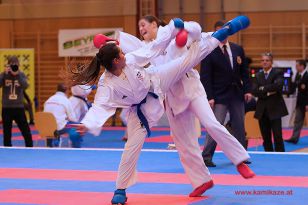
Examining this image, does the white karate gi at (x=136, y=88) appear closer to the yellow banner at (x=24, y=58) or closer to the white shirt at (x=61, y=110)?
the white shirt at (x=61, y=110)

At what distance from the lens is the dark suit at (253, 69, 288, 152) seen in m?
10.1

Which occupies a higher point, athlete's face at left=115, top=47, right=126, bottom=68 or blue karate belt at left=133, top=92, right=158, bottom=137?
athlete's face at left=115, top=47, right=126, bottom=68

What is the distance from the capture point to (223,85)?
803 centimetres

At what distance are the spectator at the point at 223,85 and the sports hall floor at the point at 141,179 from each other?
1.68 feet

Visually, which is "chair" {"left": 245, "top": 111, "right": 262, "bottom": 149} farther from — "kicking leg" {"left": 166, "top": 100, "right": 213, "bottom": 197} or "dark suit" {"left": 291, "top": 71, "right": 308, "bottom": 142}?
"kicking leg" {"left": 166, "top": 100, "right": 213, "bottom": 197}

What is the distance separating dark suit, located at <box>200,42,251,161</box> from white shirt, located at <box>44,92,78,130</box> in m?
3.90

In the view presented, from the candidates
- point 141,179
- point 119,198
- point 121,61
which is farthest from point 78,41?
point 119,198

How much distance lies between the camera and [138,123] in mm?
5734

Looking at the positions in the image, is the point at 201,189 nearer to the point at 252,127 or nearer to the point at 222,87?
the point at 222,87

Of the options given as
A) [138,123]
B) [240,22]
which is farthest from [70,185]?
[240,22]

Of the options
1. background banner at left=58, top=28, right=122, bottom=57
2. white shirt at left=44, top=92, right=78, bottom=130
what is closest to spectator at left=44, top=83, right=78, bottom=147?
white shirt at left=44, top=92, right=78, bottom=130

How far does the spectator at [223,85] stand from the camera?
7996mm

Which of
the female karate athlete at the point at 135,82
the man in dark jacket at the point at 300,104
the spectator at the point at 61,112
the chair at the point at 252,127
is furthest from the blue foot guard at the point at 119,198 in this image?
the man in dark jacket at the point at 300,104

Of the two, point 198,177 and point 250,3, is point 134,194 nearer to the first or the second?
point 198,177
